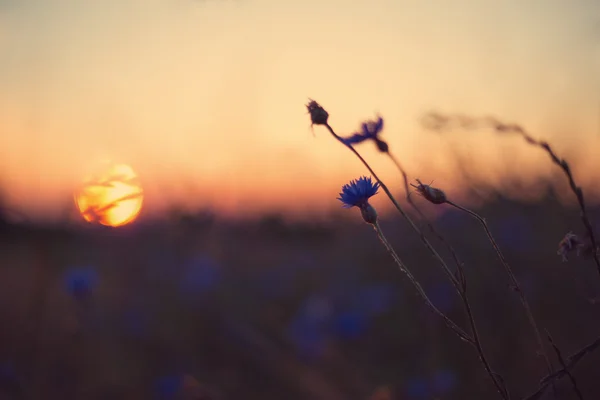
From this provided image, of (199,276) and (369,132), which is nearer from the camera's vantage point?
(369,132)

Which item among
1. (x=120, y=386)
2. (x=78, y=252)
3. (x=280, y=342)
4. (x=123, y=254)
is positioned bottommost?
(x=120, y=386)

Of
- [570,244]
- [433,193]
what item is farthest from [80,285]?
[570,244]

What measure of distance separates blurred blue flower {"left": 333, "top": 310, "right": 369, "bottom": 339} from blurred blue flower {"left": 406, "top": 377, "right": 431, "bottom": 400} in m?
0.64

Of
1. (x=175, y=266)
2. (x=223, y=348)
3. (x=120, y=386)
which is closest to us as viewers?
(x=120, y=386)

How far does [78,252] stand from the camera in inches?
250

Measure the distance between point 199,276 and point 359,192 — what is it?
8.46ft

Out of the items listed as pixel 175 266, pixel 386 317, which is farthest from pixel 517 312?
pixel 175 266

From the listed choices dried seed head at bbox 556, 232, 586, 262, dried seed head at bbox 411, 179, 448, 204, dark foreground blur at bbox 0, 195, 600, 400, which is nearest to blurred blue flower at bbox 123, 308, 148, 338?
dark foreground blur at bbox 0, 195, 600, 400

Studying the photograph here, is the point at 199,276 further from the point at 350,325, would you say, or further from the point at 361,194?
the point at 361,194

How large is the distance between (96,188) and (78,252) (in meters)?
4.77

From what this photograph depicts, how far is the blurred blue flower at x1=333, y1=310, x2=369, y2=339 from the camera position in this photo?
2.70 m

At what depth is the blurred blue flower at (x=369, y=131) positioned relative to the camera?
1096 millimetres

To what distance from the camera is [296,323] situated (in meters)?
2.62

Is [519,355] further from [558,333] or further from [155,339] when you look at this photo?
[155,339]
